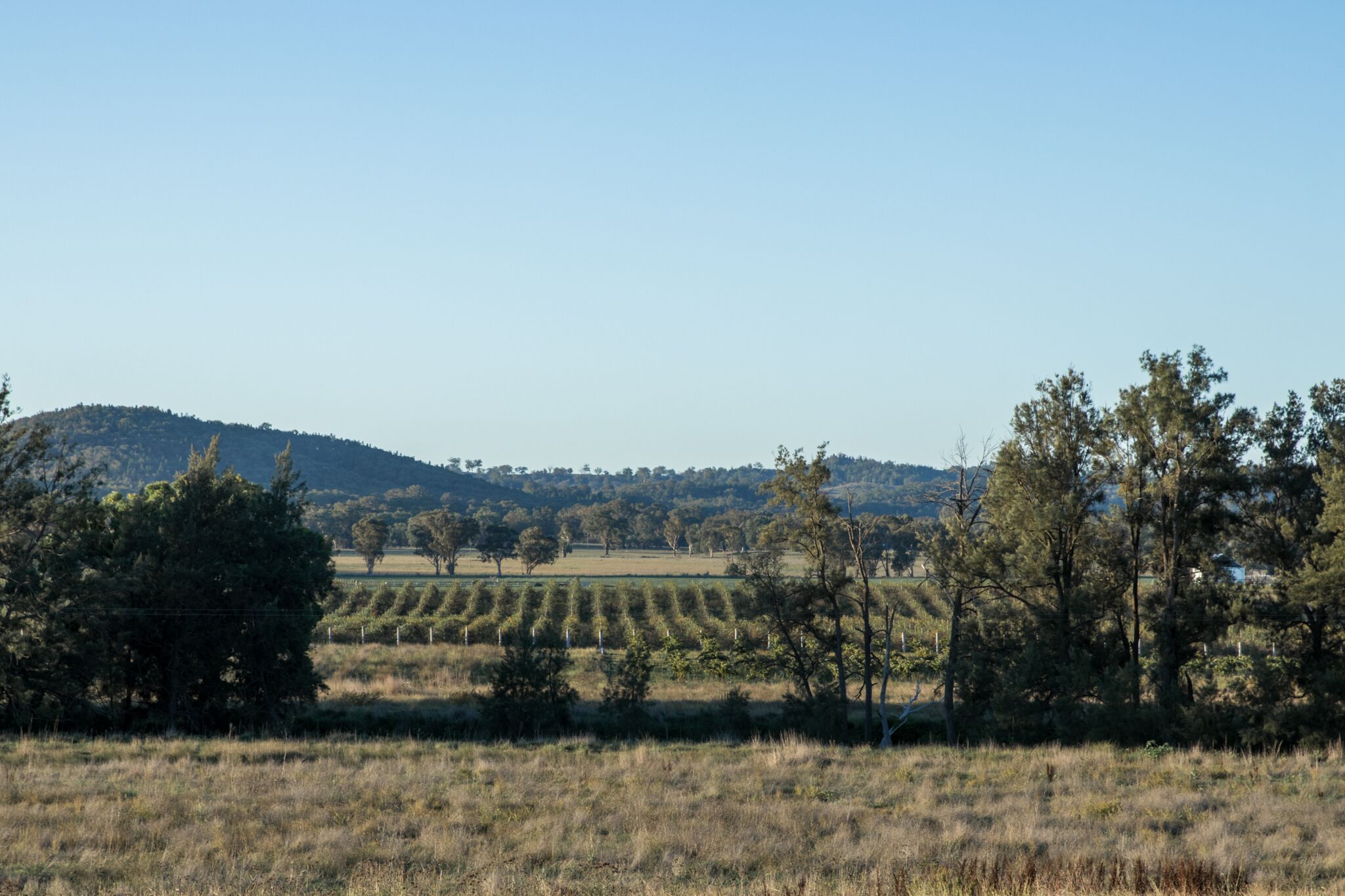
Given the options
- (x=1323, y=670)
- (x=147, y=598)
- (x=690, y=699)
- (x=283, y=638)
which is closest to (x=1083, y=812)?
(x=1323, y=670)

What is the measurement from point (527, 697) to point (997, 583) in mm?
14457

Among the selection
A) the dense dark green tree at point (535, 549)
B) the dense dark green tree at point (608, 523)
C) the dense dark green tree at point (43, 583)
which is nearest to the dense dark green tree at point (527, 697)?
the dense dark green tree at point (43, 583)

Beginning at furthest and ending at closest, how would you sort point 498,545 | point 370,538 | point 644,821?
point 498,545
point 370,538
point 644,821

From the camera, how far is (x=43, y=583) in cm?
3164

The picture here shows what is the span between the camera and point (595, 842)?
45.7 ft

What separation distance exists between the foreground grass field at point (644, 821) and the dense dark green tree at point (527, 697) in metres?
8.55

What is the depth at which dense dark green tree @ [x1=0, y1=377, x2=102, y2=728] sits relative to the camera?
1204 inches

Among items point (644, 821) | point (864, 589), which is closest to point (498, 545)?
point (864, 589)

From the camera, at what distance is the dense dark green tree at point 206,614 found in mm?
34000

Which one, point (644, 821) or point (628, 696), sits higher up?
point (644, 821)

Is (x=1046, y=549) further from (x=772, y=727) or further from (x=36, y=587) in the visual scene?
(x=36, y=587)

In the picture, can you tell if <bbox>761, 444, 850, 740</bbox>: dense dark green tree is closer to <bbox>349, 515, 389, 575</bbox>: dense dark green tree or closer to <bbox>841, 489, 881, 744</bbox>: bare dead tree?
<bbox>841, 489, 881, 744</bbox>: bare dead tree

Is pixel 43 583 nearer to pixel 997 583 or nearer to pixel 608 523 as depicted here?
pixel 997 583

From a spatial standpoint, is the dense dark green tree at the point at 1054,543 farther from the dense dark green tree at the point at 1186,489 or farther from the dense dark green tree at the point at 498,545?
the dense dark green tree at the point at 498,545
